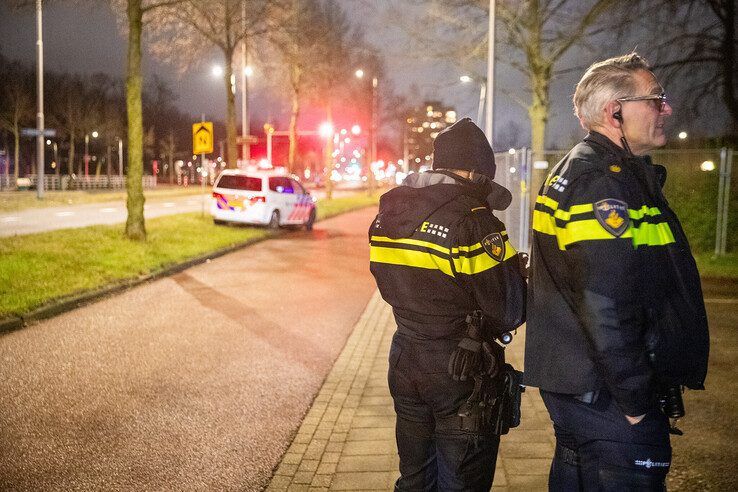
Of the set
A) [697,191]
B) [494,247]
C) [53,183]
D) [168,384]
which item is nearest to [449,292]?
[494,247]

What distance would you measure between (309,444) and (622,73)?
10.8 ft

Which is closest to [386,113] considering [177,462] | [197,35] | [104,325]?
[197,35]

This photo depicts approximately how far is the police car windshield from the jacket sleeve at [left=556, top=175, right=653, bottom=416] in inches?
775

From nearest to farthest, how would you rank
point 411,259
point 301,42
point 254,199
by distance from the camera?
point 411,259 → point 254,199 → point 301,42

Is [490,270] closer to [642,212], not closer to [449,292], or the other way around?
[449,292]

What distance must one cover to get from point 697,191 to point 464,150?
15446 mm

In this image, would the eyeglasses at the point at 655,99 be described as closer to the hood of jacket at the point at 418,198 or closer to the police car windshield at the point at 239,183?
the hood of jacket at the point at 418,198

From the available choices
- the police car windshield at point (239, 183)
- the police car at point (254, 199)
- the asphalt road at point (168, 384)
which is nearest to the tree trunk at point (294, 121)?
the police car at point (254, 199)

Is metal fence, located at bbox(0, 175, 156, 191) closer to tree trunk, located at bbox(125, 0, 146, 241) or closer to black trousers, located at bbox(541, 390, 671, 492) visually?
tree trunk, located at bbox(125, 0, 146, 241)

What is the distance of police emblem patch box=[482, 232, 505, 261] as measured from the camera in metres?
2.56

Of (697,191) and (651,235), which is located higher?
(697,191)

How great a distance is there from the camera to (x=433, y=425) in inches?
110

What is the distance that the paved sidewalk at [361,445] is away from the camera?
4082 millimetres

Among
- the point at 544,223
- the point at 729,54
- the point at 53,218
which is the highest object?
the point at 729,54
